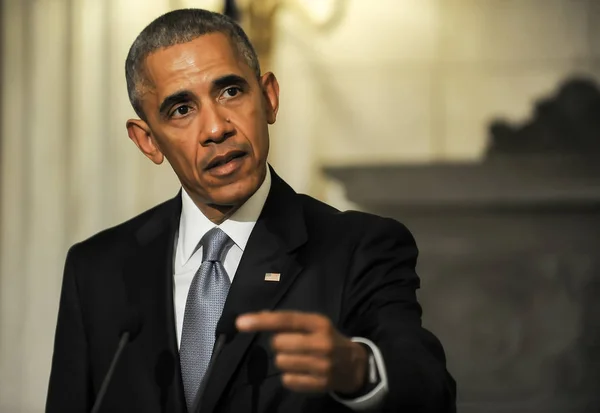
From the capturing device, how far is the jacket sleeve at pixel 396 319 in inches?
56.3

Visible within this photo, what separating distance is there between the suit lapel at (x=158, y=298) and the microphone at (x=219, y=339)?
0.06m

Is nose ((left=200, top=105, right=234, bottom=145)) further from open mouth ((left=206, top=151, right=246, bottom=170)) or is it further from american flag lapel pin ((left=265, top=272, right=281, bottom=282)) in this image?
american flag lapel pin ((left=265, top=272, right=281, bottom=282))

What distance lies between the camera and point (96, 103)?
14.8 feet

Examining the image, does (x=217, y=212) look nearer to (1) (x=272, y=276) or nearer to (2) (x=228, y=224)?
(2) (x=228, y=224)

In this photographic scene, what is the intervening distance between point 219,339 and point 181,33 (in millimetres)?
523

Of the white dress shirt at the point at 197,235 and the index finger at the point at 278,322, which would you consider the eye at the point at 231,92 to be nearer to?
the white dress shirt at the point at 197,235

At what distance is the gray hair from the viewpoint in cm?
173

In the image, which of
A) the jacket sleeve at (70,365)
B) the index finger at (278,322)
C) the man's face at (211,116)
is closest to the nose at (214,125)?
the man's face at (211,116)

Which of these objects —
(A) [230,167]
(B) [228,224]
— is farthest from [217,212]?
(A) [230,167]

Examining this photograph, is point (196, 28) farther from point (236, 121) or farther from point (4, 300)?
point (4, 300)

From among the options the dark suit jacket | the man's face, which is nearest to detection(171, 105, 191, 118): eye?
the man's face

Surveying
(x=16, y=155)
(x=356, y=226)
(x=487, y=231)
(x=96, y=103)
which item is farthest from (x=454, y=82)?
(x=356, y=226)

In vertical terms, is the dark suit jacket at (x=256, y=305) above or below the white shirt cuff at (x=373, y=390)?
above

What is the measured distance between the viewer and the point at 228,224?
1768 millimetres
